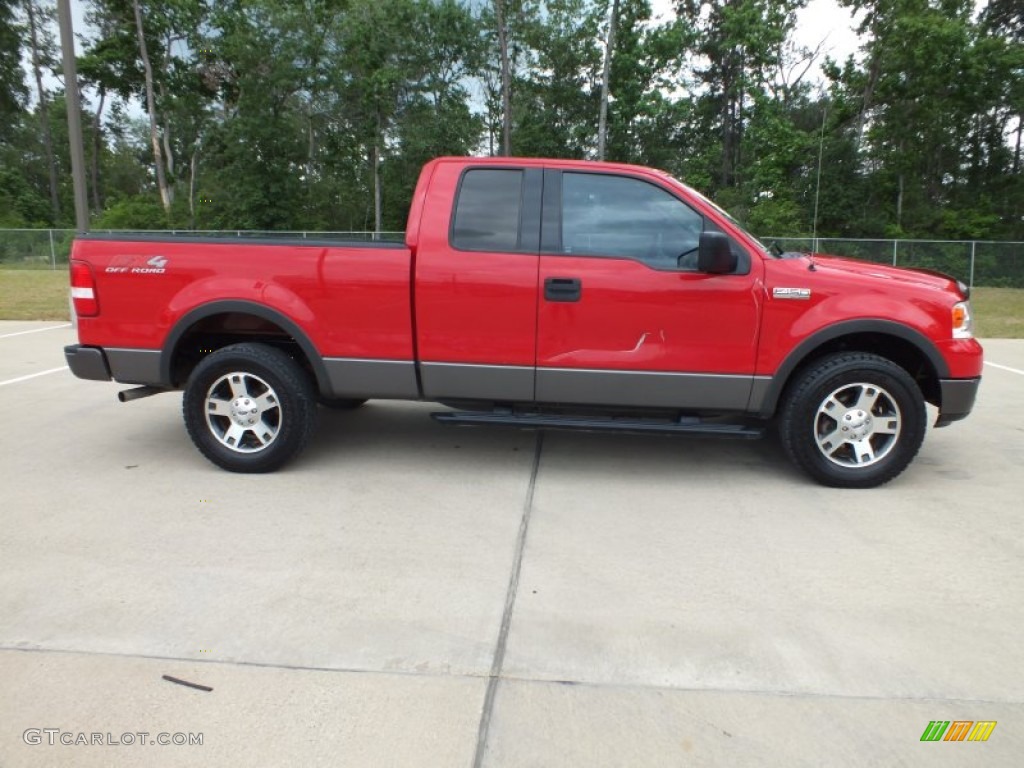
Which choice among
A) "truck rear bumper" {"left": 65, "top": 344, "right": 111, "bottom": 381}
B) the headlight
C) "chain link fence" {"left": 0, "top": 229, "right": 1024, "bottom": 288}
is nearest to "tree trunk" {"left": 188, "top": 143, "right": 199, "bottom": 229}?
"chain link fence" {"left": 0, "top": 229, "right": 1024, "bottom": 288}

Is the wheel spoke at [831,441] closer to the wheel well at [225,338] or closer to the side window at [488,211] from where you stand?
the side window at [488,211]

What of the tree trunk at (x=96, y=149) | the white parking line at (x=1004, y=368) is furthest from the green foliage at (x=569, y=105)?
the white parking line at (x=1004, y=368)

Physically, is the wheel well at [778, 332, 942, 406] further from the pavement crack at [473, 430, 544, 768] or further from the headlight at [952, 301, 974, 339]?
the pavement crack at [473, 430, 544, 768]

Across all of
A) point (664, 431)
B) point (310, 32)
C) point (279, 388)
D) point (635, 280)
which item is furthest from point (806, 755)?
point (310, 32)

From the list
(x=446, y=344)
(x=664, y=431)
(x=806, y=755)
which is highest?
(x=446, y=344)

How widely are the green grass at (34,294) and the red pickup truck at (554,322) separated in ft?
32.7

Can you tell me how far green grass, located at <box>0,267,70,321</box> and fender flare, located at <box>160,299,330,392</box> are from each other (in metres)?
9.83

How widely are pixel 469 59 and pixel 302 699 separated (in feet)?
126

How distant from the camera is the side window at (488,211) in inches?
183

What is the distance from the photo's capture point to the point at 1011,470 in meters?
5.14

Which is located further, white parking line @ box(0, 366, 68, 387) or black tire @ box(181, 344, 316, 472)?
white parking line @ box(0, 366, 68, 387)

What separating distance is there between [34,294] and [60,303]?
256 cm

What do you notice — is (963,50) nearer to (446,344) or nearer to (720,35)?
(720,35)

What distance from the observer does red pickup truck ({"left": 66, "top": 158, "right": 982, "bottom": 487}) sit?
448 centimetres
